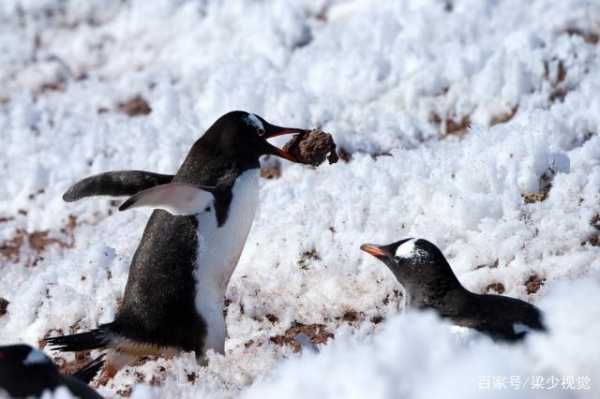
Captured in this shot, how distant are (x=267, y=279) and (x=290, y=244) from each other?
0.29 meters

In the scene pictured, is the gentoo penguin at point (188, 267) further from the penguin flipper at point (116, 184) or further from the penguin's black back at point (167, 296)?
the penguin flipper at point (116, 184)

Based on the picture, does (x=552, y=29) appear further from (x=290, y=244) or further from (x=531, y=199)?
(x=290, y=244)

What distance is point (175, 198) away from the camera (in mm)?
3932

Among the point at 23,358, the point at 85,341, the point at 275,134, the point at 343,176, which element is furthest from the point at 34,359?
the point at 343,176

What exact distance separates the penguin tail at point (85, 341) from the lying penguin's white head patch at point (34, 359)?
76 centimetres

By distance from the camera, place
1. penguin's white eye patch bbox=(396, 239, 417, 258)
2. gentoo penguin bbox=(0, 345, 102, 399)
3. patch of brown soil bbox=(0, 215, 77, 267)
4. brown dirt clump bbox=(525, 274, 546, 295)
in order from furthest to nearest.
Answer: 1. patch of brown soil bbox=(0, 215, 77, 267)
2. brown dirt clump bbox=(525, 274, 546, 295)
3. penguin's white eye patch bbox=(396, 239, 417, 258)
4. gentoo penguin bbox=(0, 345, 102, 399)

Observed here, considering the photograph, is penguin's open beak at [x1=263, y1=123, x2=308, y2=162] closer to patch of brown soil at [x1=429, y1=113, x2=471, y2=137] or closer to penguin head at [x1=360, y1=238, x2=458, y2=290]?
penguin head at [x1=360, y1=238, x2=458, y2=290]

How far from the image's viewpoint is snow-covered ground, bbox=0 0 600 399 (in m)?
3.20

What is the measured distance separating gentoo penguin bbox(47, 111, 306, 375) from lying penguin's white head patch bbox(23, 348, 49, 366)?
29.8 inches

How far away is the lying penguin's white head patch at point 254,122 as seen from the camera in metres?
4.44

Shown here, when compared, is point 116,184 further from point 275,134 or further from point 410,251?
point 410,251

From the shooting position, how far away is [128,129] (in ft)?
23.1

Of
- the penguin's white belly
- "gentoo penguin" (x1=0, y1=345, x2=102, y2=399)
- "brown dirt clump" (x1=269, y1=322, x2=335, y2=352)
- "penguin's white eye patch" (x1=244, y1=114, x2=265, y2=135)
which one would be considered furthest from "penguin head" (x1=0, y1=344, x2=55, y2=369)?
"penguin's white eye patch" (x1=244, y1=114, x2=265, y2=135)

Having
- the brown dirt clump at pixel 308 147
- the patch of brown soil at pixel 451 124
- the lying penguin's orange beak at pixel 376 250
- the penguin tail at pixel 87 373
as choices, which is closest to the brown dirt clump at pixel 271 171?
the patch of brown soil at pixel 451 124
